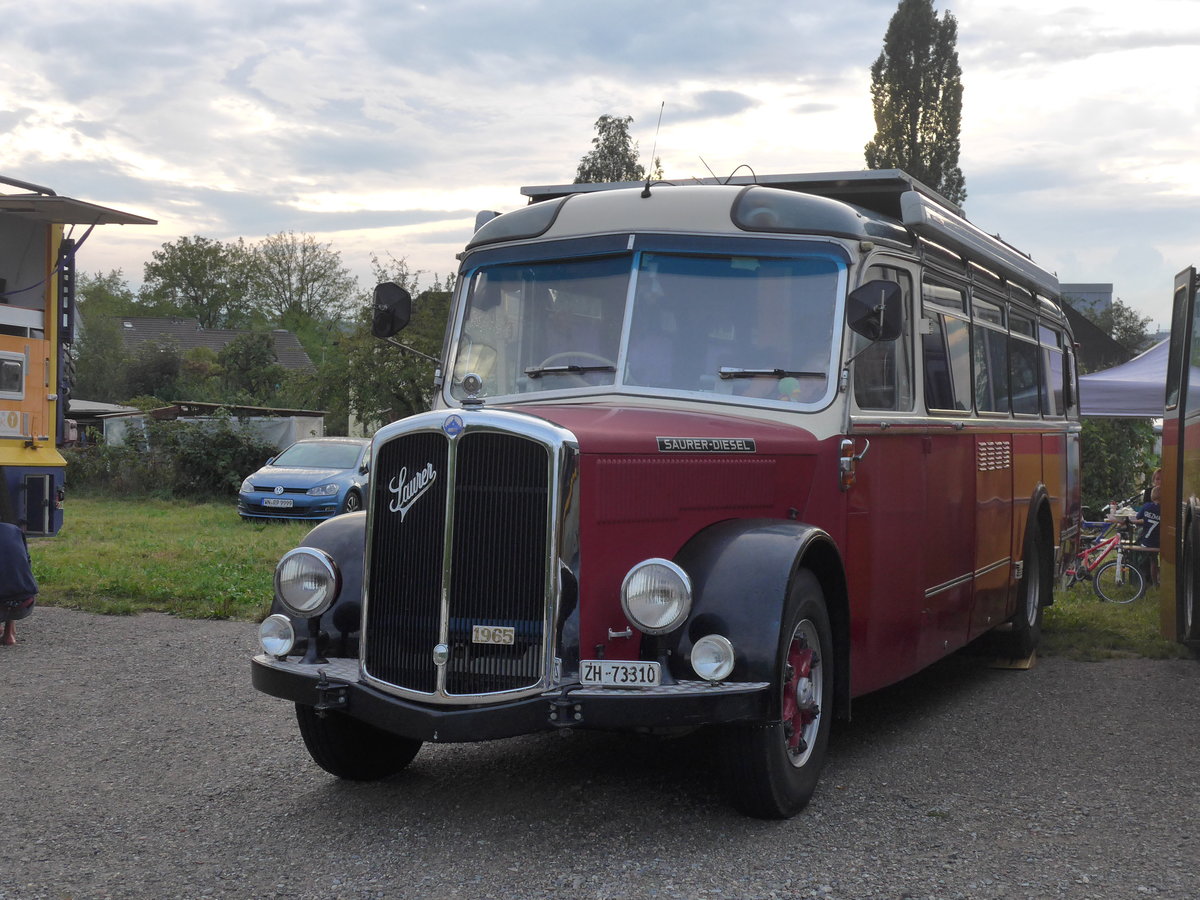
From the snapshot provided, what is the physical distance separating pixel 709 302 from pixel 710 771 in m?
2.05

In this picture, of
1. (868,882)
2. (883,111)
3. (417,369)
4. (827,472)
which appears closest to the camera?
(868,882)

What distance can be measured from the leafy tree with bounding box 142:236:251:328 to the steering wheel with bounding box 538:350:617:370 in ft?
260

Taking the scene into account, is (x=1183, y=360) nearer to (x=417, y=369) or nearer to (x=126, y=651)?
(x=126, y=651)

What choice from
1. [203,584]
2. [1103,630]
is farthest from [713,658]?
[203,584]

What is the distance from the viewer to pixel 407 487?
489 cm

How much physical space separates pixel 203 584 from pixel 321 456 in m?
10.1

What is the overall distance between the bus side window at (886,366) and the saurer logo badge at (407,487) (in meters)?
1.97

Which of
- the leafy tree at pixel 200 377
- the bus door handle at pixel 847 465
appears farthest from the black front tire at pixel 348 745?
the leafy tree at pixel 200 377

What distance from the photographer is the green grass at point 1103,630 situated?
367 inches

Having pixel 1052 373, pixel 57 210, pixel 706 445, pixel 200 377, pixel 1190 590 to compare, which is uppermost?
pixel 57 210

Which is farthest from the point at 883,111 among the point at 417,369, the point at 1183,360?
the point at 1183,360

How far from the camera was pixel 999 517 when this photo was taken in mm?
8211

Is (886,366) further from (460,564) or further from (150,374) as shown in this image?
(150,374)

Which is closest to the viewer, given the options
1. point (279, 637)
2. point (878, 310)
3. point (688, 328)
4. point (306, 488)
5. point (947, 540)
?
point (279, 637)
